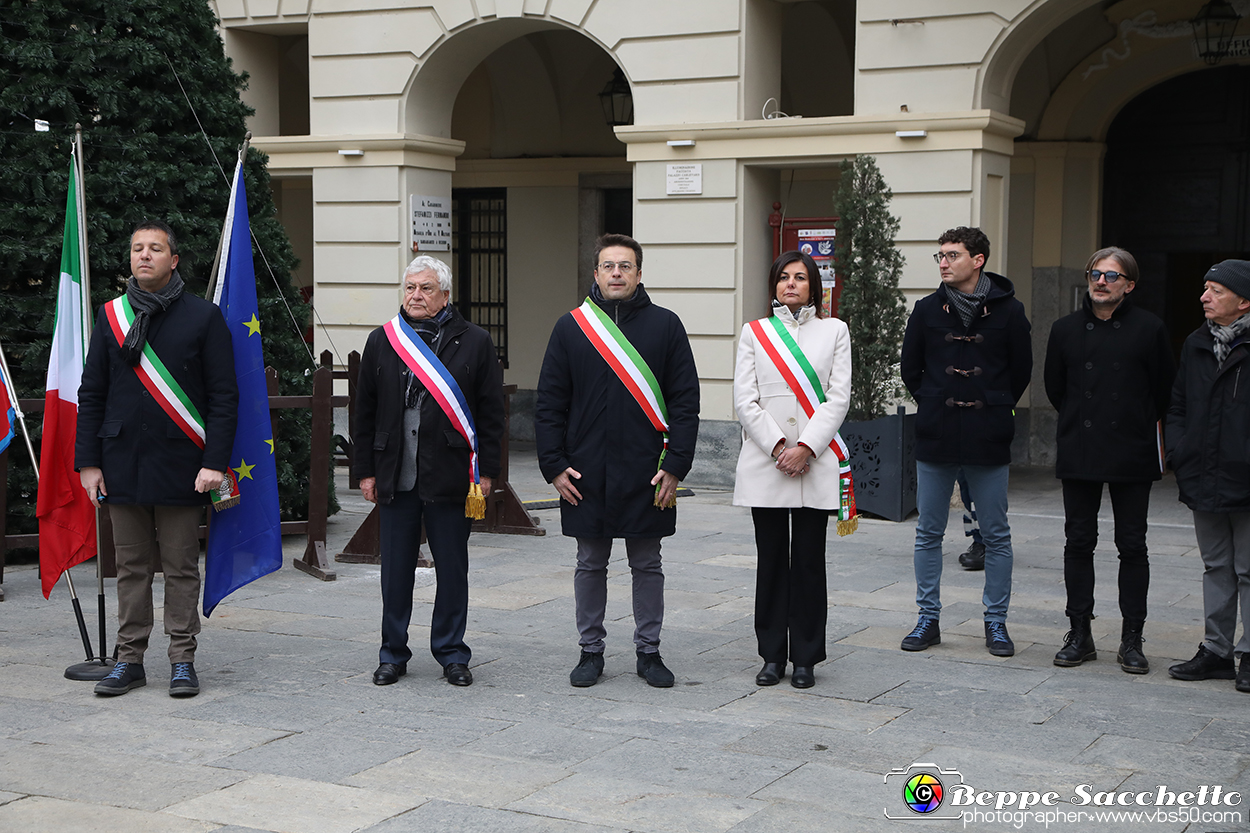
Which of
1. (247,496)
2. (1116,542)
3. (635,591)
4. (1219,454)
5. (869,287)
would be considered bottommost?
(635,591)

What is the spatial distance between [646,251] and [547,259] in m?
3.50

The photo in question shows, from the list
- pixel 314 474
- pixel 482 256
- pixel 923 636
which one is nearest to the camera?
pixel 923 636

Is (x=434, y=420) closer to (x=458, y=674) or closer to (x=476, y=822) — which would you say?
(x=458, y=674)

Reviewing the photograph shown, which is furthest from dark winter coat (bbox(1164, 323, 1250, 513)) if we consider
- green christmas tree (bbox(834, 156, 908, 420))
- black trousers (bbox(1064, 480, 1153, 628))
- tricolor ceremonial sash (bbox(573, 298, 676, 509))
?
green christmas tree (bbox(834, 156, 908, 420))

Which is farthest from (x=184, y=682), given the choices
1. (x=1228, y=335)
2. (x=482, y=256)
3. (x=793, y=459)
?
(x=482, y=256)

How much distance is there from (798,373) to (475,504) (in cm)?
143

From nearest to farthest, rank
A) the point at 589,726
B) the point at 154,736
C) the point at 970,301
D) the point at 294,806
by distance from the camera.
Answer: the point at 294,806
the point at 154,736
the point at 589,726
the point at 970,301

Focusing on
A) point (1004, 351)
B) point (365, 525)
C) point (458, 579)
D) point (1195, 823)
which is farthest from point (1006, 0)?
point (1195, 823)

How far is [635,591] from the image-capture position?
5867mm

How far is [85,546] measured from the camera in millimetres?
6527

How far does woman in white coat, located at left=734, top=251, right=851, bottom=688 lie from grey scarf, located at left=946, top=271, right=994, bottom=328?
0.81 m

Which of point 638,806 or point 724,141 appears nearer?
point 638,806

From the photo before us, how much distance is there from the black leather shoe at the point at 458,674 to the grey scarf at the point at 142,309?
177 centimetres

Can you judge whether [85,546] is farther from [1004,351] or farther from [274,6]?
[274,6]
